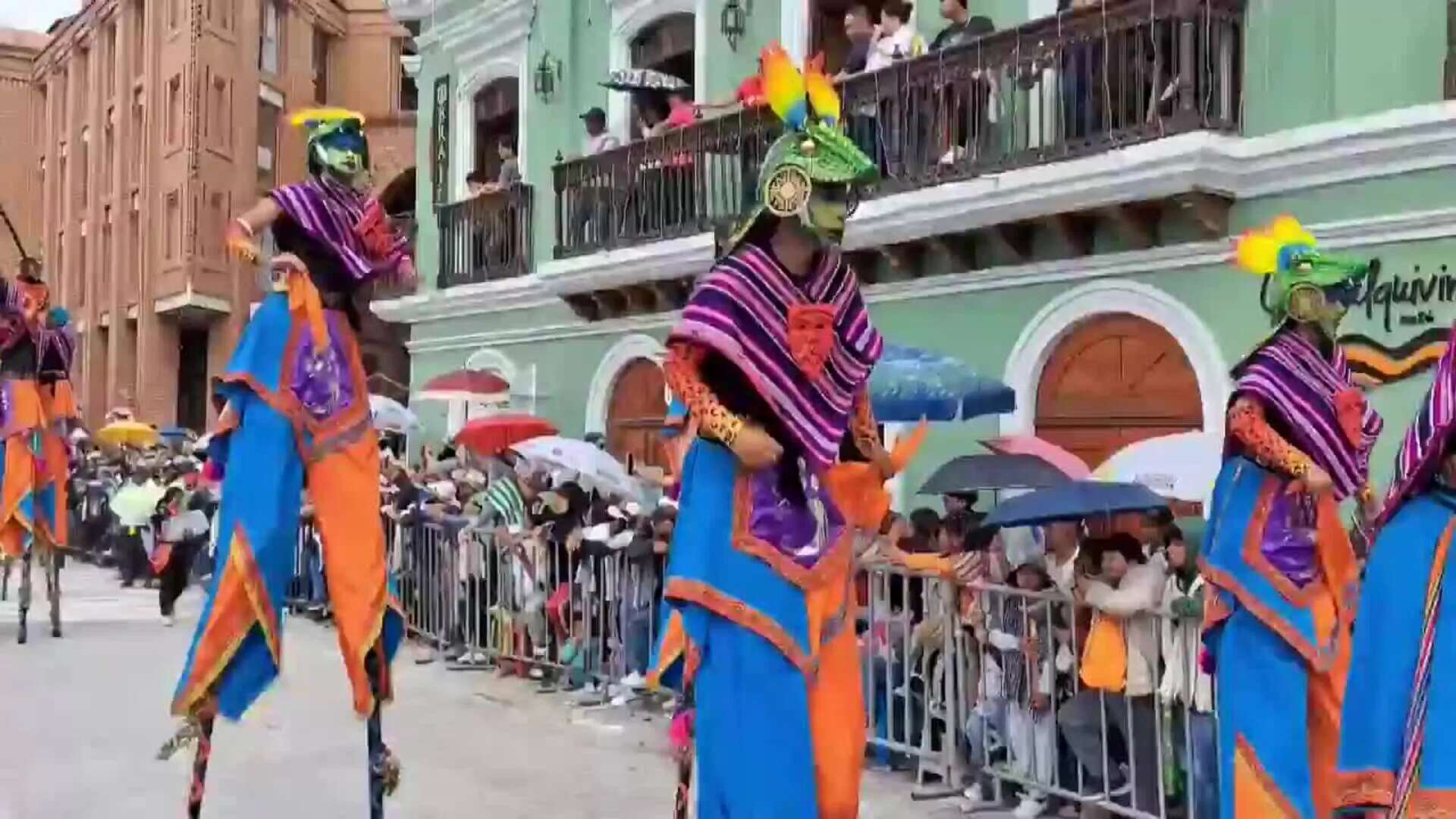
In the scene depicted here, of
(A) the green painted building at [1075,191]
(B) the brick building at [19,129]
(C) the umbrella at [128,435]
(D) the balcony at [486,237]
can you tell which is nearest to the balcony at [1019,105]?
(A) the green painted building at [1075,191]

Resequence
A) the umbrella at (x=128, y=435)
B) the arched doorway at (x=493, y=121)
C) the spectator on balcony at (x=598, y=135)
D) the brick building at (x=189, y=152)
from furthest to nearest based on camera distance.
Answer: the brick building at (x=189, y=152), the umbrella at (x=128, y=435), the arched doorway at (x=493, y=121), the spectator on balcony at (x=598, y=135)

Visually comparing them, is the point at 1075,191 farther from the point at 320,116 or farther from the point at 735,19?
the point at 320,116

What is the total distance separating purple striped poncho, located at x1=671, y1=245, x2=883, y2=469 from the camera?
4.35 metres

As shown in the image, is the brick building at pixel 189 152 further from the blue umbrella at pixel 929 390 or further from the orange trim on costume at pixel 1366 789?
the orange trim on costume at pixel 1366 789

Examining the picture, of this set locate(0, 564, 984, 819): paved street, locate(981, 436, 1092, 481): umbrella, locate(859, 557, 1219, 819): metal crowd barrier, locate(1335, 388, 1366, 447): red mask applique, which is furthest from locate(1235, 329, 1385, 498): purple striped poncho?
locate(981, 436, 1092, 481): umbrella

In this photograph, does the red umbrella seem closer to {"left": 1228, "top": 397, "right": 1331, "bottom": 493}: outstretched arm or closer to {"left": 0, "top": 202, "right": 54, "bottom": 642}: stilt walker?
{"left": 0, "top": 202, "right": 54, "bottom": 642}: stilt walker

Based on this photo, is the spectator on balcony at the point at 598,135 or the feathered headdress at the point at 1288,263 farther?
the spectator on balcony at the point at 598,135

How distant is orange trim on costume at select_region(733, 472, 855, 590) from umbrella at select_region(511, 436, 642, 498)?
581 cm

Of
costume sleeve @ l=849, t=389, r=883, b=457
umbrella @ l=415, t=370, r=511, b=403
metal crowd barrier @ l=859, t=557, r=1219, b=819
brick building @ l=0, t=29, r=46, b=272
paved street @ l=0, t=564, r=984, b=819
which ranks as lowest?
paved street @ l=0, t=564, r=984, b=819

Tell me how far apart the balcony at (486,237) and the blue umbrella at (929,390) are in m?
8.19

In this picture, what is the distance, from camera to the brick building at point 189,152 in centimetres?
2761

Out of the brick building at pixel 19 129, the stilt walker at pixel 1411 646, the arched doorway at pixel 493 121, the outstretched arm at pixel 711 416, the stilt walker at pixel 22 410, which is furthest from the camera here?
the brick building at pixel 19 129

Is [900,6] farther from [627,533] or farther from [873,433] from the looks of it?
[873,433]

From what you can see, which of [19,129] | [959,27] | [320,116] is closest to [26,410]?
[320,116]
